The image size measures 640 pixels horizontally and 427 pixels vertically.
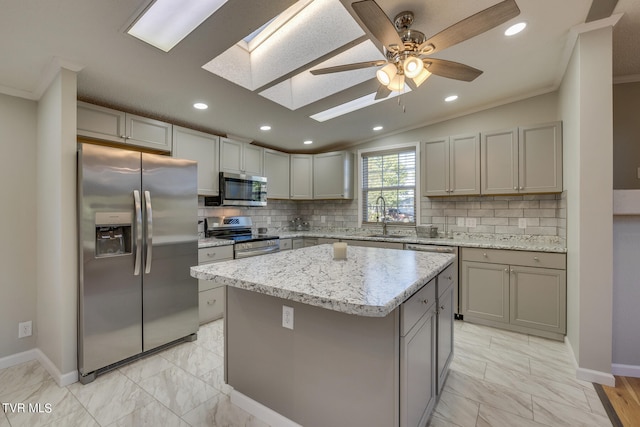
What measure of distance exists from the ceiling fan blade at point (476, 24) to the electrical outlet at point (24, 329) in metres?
3.78

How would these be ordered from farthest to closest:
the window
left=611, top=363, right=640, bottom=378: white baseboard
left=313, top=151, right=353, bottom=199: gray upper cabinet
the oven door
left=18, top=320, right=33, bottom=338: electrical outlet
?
left=313, top=151, right=353, bottom=199: gray upper cabinet, the window, the oven door, left=18, top=320, right=33, bottom=338: electrical outlet, left=611, top=363, right=640, bottom=378: white baseboard

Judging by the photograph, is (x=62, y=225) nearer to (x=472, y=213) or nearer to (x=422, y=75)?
(x=422, y=75)

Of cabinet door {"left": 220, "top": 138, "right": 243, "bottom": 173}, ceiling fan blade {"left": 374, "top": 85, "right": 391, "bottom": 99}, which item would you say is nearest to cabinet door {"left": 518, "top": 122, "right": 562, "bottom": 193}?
ceiling fan blade {"left": 374, "top": 85, "right": 391, "bottom": 99}

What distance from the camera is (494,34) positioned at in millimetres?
2104

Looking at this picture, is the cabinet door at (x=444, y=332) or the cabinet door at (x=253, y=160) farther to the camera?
the cabinet door at (x=253, y=160)

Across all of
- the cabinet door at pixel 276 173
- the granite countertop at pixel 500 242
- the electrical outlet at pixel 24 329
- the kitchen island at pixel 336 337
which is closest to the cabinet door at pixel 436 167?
the granite countertop at pixel 500 242

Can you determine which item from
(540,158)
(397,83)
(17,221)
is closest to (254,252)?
(17,221)

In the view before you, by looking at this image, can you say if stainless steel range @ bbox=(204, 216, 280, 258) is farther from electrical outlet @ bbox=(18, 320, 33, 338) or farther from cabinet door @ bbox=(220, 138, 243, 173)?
electrical outlet @ bbox=(18, 320, 33, 338)

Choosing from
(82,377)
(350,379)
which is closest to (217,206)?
→ (82,377)

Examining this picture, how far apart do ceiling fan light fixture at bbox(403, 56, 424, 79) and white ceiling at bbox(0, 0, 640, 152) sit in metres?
0.46

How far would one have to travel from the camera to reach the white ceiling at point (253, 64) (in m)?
1.69

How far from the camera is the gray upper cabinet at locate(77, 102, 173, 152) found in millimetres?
2545

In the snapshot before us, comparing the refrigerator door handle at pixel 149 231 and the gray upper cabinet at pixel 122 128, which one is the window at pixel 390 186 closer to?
the gray upper cabinet at pixel 122 128

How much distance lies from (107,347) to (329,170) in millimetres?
3574
